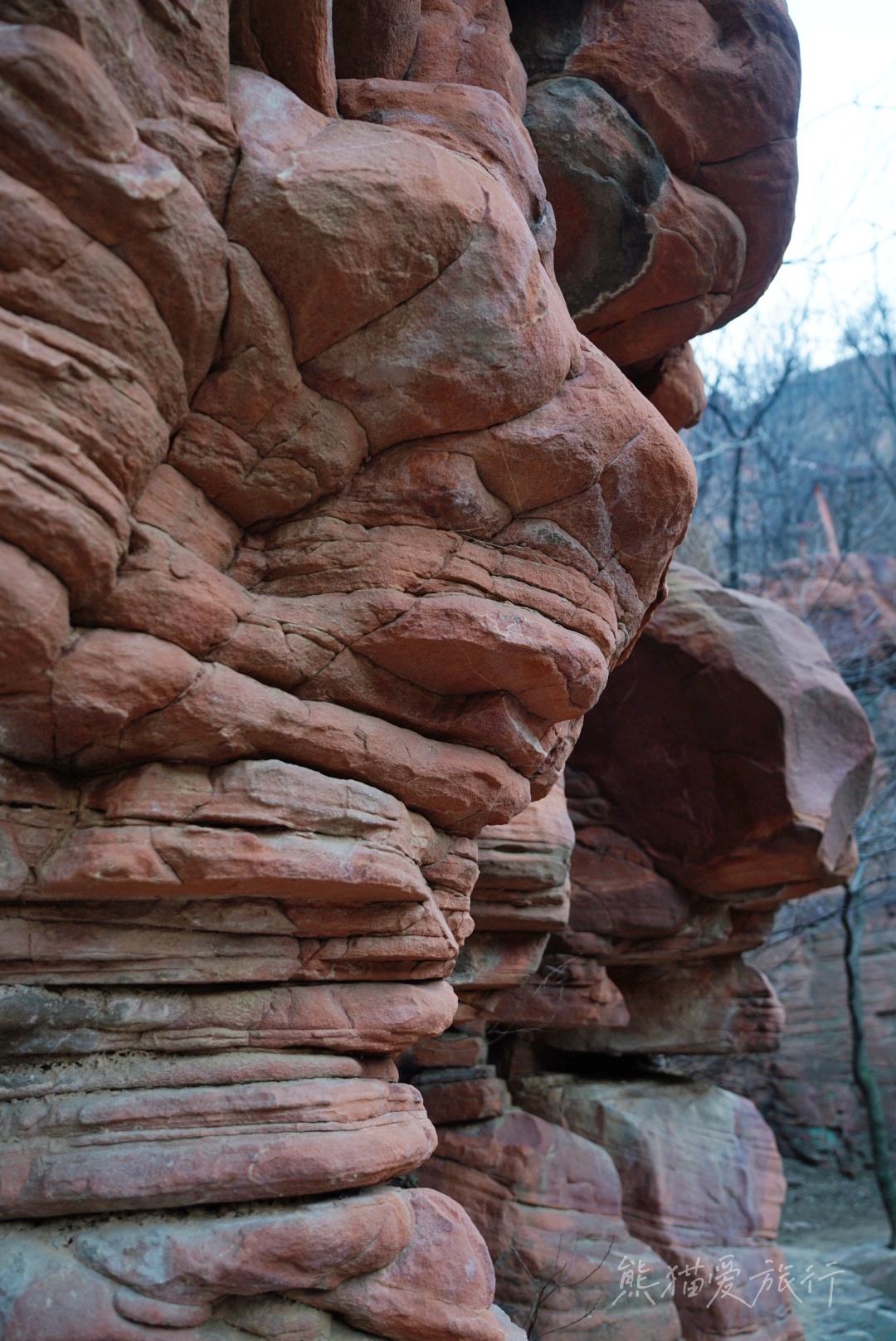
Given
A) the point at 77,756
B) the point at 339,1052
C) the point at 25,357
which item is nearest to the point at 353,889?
the point at 339,1052

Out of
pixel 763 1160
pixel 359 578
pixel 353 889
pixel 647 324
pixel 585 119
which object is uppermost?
pixel 585 119

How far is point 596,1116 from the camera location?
340 inches

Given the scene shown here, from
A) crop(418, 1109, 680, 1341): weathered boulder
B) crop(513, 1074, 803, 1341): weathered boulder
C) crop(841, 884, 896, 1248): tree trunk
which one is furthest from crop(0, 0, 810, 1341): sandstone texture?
crop(841, 884, 896, 1248): tree trunk

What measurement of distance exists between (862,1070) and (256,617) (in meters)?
11.6

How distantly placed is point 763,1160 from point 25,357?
974 centimetres

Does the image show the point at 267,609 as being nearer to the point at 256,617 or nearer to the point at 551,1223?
the point at 256,617

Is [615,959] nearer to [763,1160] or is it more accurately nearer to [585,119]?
[763,1160]

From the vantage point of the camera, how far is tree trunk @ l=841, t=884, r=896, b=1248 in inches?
438

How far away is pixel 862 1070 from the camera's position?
1188cm

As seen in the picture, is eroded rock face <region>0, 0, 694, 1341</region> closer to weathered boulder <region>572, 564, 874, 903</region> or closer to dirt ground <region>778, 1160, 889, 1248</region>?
weathered boulder <region>572, 564, 874, 903</region>

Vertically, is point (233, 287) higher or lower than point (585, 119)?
lower

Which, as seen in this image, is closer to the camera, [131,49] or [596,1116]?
[131,49]

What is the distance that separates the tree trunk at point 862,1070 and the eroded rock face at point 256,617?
9712mm

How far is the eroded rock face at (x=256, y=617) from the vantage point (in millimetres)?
2730
